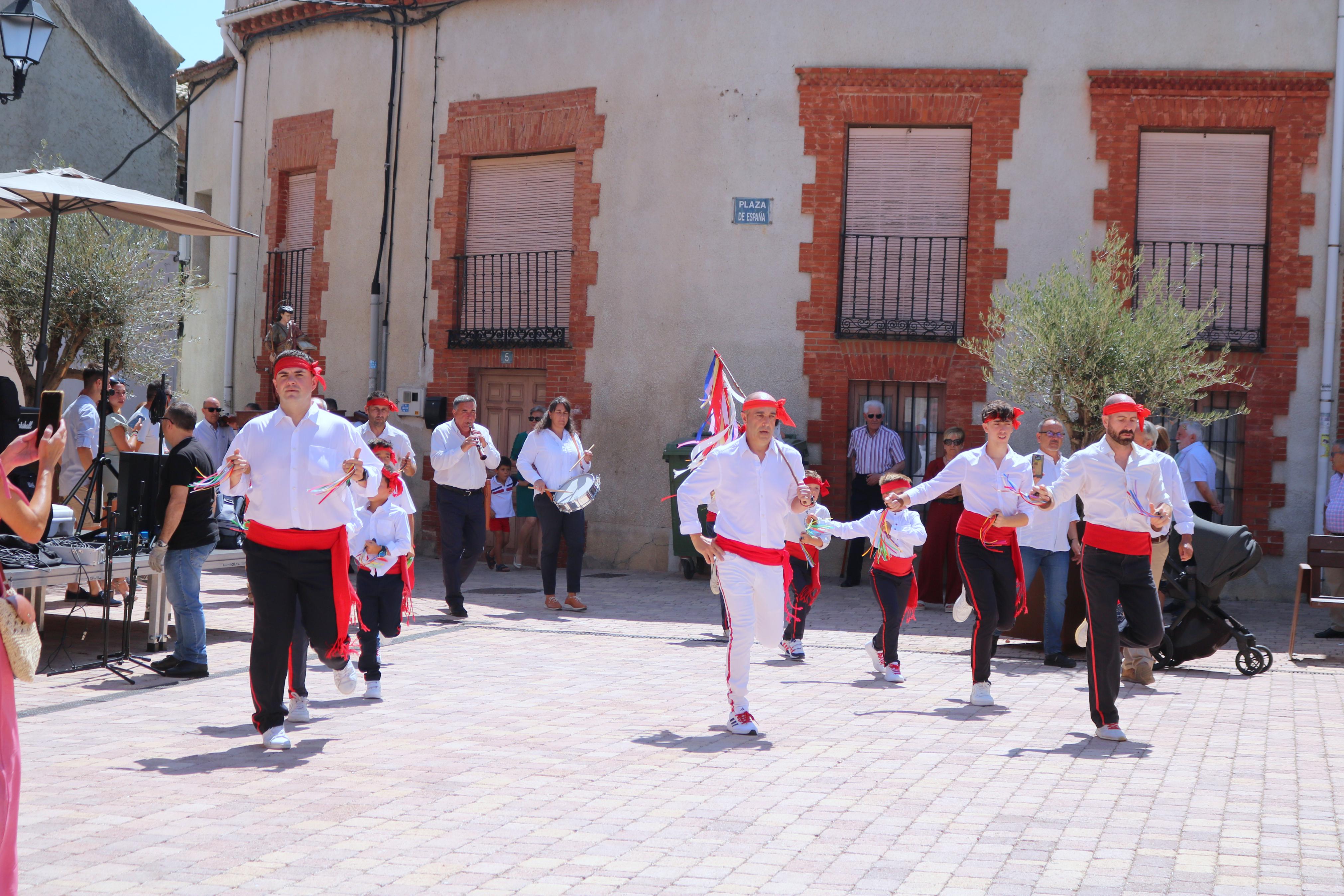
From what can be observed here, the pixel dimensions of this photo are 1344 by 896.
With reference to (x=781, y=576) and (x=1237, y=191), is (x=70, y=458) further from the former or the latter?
(x=1237, y=191)

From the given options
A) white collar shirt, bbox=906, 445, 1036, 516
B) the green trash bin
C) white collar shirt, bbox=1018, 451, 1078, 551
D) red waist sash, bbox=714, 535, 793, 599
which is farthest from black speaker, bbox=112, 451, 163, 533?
the green trash bin

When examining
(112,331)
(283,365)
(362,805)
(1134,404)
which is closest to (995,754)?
(1134,404)

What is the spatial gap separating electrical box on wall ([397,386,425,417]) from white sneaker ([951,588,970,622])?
10.4 m

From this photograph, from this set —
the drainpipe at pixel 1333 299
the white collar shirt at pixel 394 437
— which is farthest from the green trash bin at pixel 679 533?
the drainpipe at pixel 1333 299

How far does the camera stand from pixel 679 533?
587 inches

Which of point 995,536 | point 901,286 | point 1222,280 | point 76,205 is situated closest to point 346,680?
point 995,536

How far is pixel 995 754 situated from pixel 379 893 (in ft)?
11.6

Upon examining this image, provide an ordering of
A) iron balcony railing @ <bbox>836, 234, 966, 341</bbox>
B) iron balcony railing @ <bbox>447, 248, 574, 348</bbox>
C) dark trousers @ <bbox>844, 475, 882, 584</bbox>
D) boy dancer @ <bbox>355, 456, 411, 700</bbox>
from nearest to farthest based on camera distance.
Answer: boy dancer @ <bbox>355, 456, 411, 700</bbox> < dark trousers @ <bbox>844, 475, 882, 584</bbox> < iron balcony railing @ <bbox>836, 234, 966, 341</bbox> < iron balcony railing @ <bbox>447, 248, 574, 348</bbox>

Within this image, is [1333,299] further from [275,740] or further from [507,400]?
[275,740]

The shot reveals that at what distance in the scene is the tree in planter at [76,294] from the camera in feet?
57.4

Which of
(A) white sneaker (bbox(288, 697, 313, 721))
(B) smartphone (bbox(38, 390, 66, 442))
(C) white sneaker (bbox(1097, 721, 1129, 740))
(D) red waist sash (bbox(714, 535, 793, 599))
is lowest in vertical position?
(A) white sneaker (bbox(288, 697, 313, 721))

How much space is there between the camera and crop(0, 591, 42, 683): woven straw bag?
3.78 meters

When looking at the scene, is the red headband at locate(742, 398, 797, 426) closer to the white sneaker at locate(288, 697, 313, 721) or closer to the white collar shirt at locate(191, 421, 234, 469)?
the white sneaker at locate(288, 697, 313, 721)

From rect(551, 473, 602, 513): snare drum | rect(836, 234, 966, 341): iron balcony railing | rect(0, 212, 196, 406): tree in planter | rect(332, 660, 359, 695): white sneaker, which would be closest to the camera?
rect(332, 660, 359, 695): white sneaker
